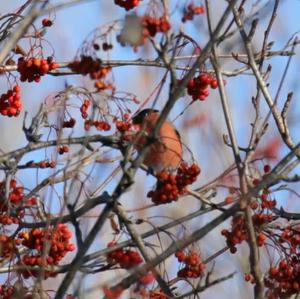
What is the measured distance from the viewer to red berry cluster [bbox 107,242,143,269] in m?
2.38

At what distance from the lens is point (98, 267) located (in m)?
2.59

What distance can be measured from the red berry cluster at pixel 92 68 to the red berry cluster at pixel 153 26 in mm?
132

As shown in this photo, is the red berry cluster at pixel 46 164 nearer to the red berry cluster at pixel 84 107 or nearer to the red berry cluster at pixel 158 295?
the red berry cluster at pixel 84 107

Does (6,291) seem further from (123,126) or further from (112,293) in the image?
(112,293)

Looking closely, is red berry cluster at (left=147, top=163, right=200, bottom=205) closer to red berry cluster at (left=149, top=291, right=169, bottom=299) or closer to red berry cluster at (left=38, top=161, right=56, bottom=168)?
red berry cluster at (left=149, top=291, right=169, bottom=299)

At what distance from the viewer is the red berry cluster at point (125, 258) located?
7.80 feet

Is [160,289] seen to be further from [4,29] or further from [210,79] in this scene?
[4,29]

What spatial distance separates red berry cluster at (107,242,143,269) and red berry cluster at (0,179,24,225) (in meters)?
0.31

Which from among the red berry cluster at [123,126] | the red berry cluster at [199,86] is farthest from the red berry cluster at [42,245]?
the red berry cluster at [199,86]

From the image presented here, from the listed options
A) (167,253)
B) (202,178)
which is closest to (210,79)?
(167,253)

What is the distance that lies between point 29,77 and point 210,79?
618 mm

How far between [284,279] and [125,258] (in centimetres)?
52

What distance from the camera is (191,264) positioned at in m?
2.75

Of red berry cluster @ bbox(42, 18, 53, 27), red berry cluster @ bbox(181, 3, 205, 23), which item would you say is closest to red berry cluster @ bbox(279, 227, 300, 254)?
red berry cluster @ bbox(181, 3, 205, 23)
